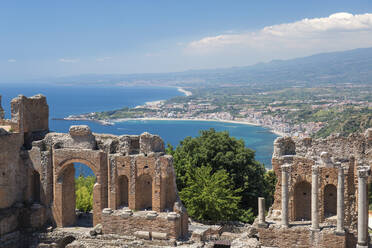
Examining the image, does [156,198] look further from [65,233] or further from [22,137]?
[22,137]

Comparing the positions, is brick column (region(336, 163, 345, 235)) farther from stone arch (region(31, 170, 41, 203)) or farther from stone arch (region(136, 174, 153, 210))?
stone arch (region(31, 170, 41, 203))

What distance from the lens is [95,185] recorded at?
87.9 ft

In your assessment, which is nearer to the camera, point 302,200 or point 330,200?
point 330,200

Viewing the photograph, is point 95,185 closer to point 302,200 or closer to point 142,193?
point 142,193

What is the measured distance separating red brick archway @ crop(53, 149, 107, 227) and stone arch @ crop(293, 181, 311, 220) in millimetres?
11477

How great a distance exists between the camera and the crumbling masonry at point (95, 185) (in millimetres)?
25544

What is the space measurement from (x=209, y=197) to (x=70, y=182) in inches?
379

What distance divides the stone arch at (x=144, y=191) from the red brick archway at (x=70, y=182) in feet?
7.32

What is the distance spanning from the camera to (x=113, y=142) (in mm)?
27141

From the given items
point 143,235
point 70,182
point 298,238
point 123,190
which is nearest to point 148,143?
point 123,190

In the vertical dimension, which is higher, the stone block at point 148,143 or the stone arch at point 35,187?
the stone block at point 148,143

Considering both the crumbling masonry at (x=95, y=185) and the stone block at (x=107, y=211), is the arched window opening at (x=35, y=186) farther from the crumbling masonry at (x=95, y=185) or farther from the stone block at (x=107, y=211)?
the stone block at (x=107, y=211)

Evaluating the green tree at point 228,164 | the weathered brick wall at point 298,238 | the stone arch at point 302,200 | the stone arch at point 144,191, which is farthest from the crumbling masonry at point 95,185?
the green tree at point 228,164

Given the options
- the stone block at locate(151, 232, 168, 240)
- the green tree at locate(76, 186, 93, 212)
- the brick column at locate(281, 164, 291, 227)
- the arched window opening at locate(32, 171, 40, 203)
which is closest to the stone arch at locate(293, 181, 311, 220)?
the brick column at locate(281, 164, 291, 227)
